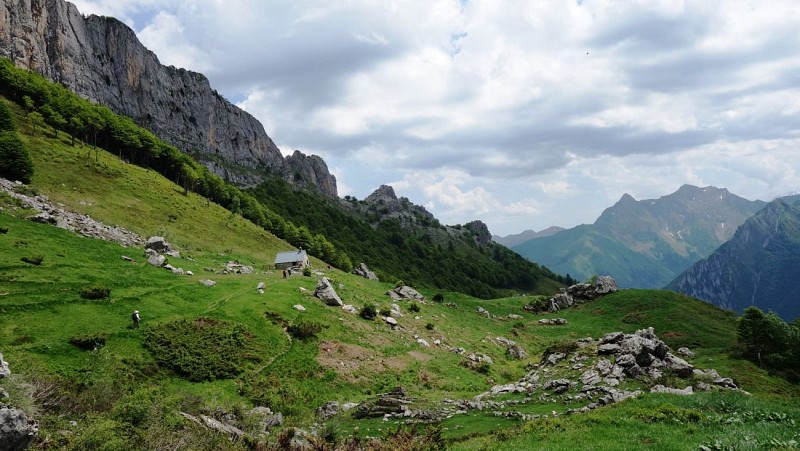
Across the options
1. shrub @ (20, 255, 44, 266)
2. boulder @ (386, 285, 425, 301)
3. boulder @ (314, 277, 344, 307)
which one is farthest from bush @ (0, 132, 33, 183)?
boulder @ (386, 285, 425, 301)

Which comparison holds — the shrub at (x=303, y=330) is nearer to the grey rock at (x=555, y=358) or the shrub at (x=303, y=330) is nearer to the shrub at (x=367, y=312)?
the shrub at (x=367, y=312)

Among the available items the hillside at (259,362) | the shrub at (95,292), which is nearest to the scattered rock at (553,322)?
the hillside at (259,362)

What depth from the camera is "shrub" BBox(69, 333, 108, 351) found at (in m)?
32.1

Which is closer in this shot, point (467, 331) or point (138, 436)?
point (138, 436)

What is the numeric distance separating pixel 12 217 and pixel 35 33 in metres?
182

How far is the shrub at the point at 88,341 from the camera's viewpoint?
105ft

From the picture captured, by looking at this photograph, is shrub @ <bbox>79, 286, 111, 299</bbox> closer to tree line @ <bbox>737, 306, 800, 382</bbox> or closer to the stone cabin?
the stone cabin

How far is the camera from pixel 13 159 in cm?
7112

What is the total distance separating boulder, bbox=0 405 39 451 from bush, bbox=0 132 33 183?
256 ft

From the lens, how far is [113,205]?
8381cm

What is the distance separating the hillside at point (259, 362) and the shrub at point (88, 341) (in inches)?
4.6

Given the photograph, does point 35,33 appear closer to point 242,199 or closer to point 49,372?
point 242,199

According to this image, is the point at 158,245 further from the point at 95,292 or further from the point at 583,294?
the point at 583,294

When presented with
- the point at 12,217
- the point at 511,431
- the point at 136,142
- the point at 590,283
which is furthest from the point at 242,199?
the point at 511,431
